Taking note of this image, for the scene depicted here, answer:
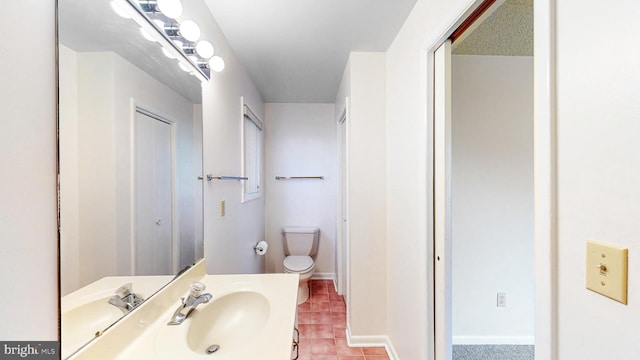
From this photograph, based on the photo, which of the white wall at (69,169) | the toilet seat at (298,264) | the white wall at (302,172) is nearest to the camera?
the white wall at (69,169)

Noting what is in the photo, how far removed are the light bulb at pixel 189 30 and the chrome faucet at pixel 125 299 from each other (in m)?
1.06

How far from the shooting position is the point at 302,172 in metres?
3.08

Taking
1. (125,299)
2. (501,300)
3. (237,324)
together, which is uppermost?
(125,299)

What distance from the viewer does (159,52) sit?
947 mm

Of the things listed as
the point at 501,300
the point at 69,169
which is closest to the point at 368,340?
the point at 501,300

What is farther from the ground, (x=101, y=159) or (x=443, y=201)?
(x=101, y=159)

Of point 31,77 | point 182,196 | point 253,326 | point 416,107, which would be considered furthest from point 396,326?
point 31,77

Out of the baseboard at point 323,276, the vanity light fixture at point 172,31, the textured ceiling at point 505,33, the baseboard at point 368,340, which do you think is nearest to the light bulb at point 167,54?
the vanity light fixture at point 172,31

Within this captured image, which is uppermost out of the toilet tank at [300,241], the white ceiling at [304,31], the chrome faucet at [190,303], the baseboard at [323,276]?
the white ceiling at [304,31]

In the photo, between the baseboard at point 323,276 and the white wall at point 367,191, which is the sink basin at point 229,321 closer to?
the white wall at point 367,191

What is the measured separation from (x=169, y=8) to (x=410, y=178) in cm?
143

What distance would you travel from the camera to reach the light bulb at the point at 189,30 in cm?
104

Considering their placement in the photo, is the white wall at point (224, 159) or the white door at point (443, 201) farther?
the white wall at point (224, 159)

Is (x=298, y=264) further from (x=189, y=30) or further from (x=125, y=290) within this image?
(x=189, y=30)
